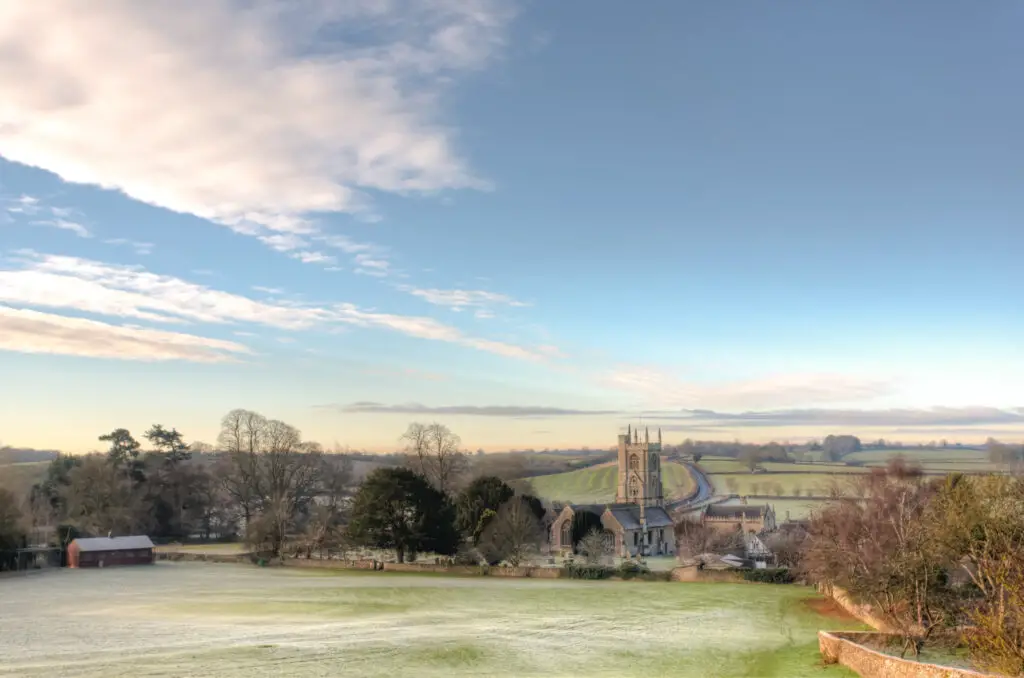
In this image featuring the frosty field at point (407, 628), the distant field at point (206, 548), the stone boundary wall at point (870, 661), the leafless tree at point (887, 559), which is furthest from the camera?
the distant field at point (206, 548)

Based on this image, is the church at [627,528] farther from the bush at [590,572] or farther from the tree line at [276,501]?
the bush at [590,572]

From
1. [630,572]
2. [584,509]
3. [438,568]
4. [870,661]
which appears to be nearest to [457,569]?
[438,568]

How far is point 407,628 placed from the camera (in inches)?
1451

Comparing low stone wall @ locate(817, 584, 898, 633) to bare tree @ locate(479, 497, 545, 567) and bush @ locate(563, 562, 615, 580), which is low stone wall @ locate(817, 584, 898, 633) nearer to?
bush @ locate(563, 562, 615, 580)

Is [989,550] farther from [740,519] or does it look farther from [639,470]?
[639,470]

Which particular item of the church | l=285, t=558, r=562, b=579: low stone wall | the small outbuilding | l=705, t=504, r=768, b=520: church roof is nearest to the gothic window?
the church

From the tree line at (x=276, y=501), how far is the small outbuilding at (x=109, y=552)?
4984 mm

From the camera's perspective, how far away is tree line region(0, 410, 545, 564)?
225 ft

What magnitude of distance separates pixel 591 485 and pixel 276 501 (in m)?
108

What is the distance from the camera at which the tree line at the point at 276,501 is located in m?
68.7

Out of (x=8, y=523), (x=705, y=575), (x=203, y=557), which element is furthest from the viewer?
(x=203, y=557)

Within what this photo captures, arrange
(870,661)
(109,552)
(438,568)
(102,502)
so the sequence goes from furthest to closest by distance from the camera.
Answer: (102,502) → (109,552) → (438,568) → (870,661)

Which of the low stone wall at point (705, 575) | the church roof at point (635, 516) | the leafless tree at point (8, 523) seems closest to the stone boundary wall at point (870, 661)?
the low stone wall at point (705, 575)

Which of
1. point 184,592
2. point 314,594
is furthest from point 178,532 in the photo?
point 314,594
